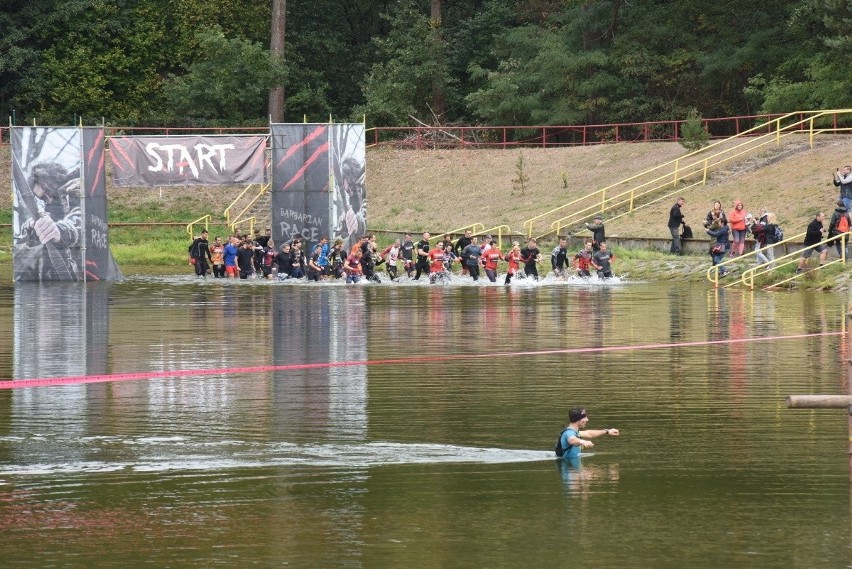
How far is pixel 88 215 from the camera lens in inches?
1538

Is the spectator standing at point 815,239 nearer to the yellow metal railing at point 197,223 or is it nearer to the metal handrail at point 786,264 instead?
the metal handrail at point 786,264

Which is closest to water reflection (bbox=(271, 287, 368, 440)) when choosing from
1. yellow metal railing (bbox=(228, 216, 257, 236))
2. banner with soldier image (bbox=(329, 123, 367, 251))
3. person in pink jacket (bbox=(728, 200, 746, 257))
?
banner with soldier image (bbox=(329, 123, 367, 251))

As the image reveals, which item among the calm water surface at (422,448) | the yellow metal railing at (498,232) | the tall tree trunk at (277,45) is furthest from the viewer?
the tall tree trunk at (277,45)

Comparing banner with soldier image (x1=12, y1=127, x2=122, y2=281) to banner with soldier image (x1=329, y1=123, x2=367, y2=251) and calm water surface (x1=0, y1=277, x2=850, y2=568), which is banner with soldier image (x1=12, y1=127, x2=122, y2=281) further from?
calm water surface (x1=0, y1=277, x2=850, y2=568)

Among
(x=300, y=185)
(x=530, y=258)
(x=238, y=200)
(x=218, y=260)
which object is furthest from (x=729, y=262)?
(x=238, y=200)

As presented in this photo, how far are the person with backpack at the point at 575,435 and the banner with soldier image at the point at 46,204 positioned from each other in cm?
2670

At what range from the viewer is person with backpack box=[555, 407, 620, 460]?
14.0m

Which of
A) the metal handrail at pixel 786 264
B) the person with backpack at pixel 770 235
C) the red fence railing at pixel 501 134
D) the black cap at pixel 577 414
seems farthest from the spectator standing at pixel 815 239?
the red fence railing at pixel 501 134

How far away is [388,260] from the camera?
40.8 m

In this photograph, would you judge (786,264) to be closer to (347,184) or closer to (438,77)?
(347,184)

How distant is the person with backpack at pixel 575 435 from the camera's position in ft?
46.0

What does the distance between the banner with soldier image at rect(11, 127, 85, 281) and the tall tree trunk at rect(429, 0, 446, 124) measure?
3049cm

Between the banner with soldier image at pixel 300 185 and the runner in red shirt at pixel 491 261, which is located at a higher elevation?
the banner with soldier image at pixel 300 185

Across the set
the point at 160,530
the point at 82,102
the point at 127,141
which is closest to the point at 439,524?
the point at 160,530
